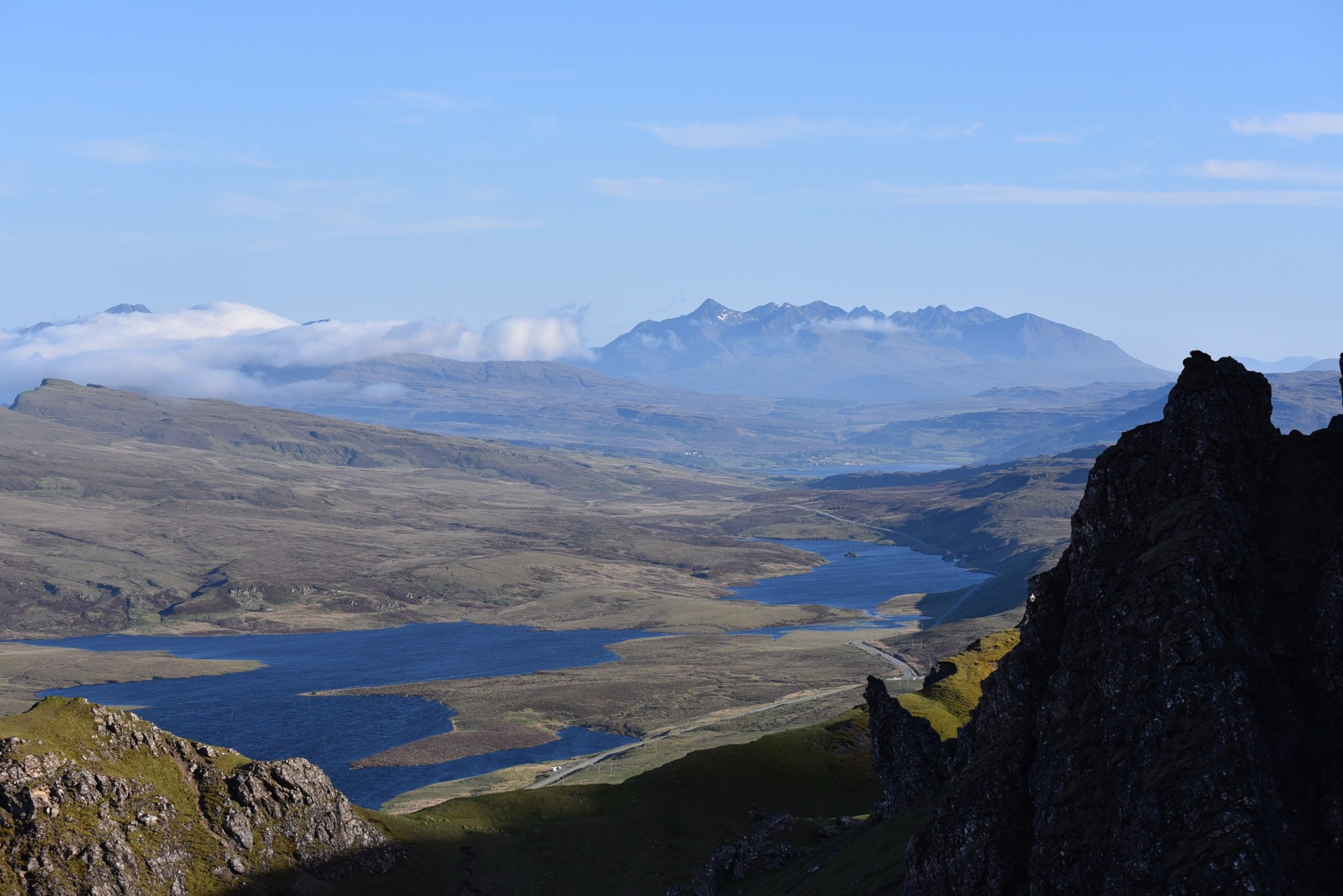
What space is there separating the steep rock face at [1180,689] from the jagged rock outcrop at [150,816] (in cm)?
4404

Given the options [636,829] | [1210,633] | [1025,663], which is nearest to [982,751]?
[1025,663]

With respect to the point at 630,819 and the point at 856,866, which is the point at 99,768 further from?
the point at 856,866

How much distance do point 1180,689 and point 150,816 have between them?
60495mm

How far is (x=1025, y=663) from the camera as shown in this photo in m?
59.8

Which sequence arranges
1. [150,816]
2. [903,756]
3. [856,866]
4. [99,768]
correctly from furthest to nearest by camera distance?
[903,756], [99,768], [150,816], [856,866]

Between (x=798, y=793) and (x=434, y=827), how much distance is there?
36506 millimetres

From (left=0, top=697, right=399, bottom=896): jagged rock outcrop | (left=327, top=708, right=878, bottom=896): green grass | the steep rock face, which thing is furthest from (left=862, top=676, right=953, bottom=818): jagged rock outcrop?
(left=0, top=697, right=399, bottom=896): jagged rock outcrop

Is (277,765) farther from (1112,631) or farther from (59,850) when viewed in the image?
(1112,631)

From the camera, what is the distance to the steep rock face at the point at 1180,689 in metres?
44.0

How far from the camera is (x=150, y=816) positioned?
73000 mm

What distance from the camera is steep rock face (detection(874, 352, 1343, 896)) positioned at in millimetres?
44000

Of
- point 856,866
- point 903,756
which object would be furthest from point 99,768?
point 903,756

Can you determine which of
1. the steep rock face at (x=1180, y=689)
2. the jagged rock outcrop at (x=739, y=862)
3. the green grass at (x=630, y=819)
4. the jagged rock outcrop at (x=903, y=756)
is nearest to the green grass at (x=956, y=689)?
the green grass at (x=630, y=819)

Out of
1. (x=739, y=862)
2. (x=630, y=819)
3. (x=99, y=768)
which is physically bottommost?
(x=630, y=819)
